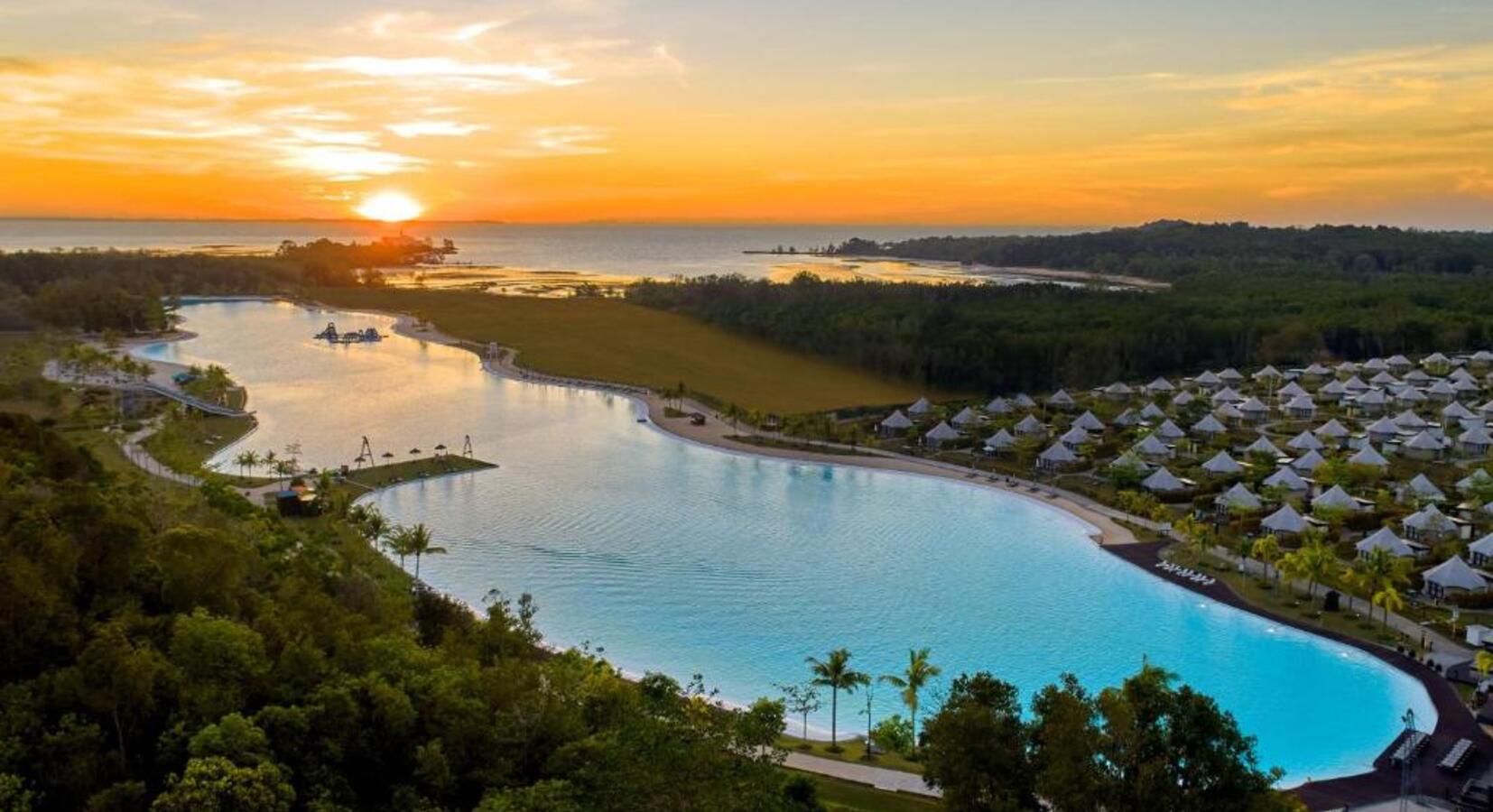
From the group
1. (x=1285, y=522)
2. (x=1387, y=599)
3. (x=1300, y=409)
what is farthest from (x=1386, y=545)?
(x=1300, y=409)

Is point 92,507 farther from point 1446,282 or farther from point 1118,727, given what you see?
point 1446,282

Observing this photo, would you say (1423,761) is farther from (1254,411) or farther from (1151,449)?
(1254,411)

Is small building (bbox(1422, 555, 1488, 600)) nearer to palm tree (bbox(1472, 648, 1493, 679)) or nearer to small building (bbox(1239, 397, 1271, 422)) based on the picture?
palm tree (bbox(1472, 648, 1493, 679))

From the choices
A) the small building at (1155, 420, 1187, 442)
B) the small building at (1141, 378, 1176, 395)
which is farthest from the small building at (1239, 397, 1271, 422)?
the small building at (1155, 420, 1187, 442)

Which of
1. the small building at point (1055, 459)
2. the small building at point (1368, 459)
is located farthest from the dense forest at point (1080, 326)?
the small building at point (1368, 459)

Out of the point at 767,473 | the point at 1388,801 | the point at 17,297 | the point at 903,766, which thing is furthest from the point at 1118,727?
the point at 17,297

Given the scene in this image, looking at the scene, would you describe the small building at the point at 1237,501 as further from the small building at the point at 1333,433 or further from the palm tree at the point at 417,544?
the palm tree at the point at 417,544

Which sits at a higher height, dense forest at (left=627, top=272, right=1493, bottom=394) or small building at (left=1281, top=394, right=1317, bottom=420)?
dense forest at (left=627, top=272, right=1493, bottom=394)

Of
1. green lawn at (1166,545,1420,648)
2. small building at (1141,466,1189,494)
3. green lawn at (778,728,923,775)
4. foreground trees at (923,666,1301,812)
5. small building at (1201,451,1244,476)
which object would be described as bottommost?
green lawn at (778,728,923,775)
